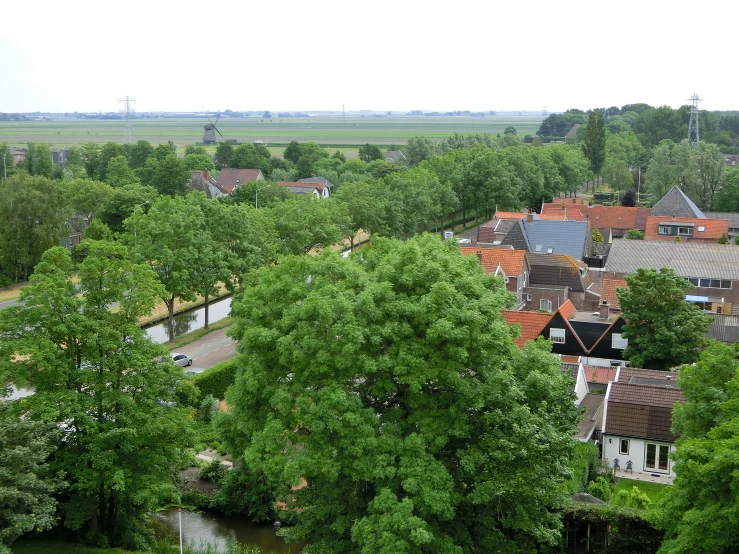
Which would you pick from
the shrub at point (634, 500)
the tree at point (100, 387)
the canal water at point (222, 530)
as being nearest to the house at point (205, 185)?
the canal water at point (222, 530)

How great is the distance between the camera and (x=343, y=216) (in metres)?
65.1

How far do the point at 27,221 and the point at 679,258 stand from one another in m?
48.7

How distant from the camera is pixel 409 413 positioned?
69.2 feet

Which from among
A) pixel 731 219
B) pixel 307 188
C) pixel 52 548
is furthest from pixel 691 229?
pixel 52 548

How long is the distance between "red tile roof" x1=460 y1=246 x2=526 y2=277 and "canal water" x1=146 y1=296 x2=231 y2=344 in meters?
17.5

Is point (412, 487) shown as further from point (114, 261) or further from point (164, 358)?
point (114, 261)

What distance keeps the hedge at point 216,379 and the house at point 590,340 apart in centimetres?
1640

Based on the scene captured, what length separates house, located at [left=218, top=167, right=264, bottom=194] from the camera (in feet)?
369

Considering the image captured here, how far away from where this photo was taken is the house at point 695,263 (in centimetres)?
5325

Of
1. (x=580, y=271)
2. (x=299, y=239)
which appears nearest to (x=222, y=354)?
(x=299, y=239)

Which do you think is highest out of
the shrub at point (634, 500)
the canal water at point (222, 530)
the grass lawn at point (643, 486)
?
the shrub at point (634, 500)

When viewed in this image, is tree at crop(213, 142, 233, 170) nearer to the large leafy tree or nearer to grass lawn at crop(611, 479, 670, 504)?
grass lawn at crop(611, 479, 670, 504)

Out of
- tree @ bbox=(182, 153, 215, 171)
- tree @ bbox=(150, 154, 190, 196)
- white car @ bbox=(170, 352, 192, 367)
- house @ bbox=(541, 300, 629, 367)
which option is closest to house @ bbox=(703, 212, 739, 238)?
house @ bbox=(541, 300, 629, 367)

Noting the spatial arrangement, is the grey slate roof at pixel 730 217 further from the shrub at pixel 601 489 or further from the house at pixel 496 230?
the shrub at pixel 601 489
